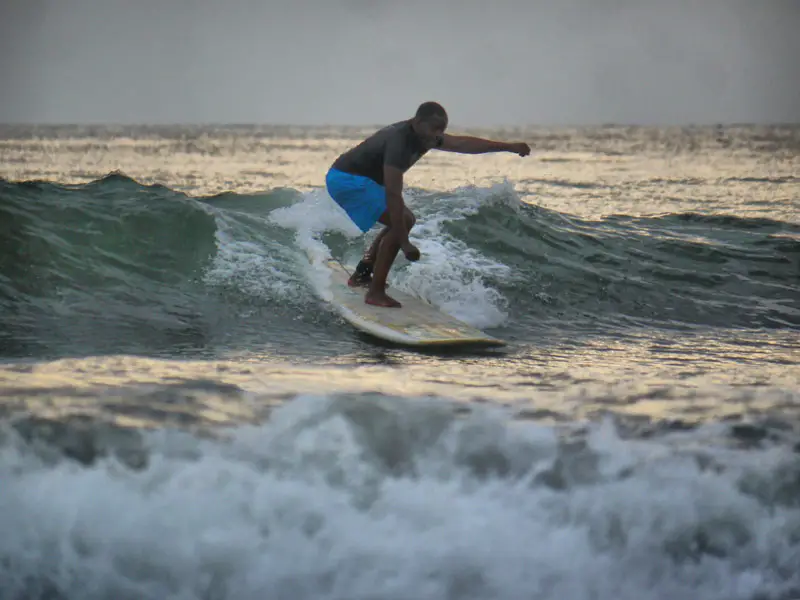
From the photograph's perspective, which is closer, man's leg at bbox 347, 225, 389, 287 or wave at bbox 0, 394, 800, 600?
wave at bbox 0, 394, 800, 600

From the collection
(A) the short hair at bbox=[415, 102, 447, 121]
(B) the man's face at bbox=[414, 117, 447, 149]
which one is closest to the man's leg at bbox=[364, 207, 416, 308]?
(B) the man's face at bbox=[414, 117, 447, 149]

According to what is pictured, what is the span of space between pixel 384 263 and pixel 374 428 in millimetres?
2468

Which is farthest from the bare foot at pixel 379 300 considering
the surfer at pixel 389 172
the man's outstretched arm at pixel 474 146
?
the man's outstretched arm at pixel 474 146

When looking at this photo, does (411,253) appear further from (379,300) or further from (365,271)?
(365,271)

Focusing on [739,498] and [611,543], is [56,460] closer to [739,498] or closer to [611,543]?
[611,543]

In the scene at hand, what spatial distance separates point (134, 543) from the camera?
3.64m

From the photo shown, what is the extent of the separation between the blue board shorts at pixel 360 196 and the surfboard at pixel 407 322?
657mm

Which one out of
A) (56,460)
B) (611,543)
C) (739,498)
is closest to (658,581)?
(611,543)

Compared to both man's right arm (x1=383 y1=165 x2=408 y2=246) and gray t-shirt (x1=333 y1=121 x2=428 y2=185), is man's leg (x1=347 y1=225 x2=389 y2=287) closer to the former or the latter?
gray t-shirt (x1=333 y1=121 x2=428 y2=185)

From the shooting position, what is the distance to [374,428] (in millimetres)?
4309

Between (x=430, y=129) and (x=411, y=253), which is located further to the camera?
(x=430, y=129)

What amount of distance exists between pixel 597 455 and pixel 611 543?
0.51 m

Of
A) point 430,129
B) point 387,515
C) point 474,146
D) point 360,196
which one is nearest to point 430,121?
point 430,129

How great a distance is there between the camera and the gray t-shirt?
623 cm
